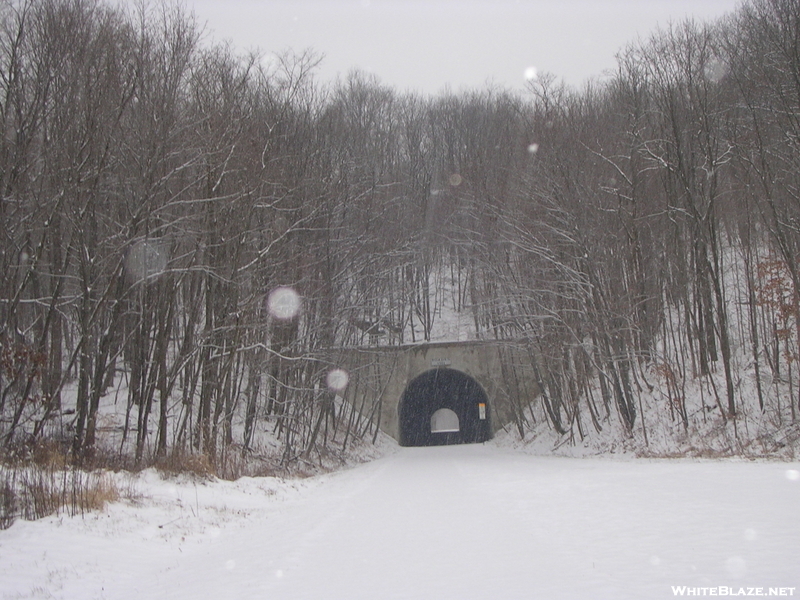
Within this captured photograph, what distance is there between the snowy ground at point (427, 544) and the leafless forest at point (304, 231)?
10.8 ft

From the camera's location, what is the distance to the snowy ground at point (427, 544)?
14.6 feet

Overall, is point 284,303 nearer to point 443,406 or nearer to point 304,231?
point 304,231

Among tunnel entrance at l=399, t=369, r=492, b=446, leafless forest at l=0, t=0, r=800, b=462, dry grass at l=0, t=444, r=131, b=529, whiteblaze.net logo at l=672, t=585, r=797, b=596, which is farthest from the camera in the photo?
tunnel entrance at l=399, t=369, r=492, b=446

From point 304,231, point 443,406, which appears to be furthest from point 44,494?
point 443,406

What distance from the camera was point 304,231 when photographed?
58.4 ft

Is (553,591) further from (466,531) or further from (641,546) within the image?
(466,531)

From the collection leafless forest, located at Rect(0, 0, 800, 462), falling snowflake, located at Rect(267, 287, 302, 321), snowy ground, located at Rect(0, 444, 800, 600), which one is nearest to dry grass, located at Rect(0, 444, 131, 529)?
snowy ground, located at Rect(0, 444, 800, 600)

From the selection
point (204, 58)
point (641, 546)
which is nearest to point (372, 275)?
point (204, 58)

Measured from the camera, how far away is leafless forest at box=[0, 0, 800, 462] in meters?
11.2

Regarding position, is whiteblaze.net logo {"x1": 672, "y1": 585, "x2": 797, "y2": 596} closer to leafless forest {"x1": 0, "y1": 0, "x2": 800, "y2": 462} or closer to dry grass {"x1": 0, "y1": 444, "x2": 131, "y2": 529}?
dry grass {"x1": 0, "y1": 444, "x2": 131, "y2": 529}

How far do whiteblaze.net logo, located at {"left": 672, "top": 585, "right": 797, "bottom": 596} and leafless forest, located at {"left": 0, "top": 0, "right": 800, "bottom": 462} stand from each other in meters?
7.86

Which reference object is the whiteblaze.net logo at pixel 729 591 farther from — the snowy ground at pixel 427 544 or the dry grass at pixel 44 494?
the dry grass at pixel 44 494

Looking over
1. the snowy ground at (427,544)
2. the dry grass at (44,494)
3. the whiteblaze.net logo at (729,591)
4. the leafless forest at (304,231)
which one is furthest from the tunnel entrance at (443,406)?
the whiteblaze.net logo at (729,591)

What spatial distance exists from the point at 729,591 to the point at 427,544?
2.71m
